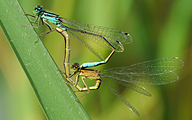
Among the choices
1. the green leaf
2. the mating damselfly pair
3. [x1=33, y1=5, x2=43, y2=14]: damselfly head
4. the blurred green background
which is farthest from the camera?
the blurred green background

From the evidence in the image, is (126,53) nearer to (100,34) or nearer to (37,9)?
(100,34)

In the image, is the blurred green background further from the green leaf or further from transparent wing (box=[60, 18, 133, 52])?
the green leaf

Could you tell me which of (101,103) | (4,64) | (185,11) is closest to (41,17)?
(4,64)

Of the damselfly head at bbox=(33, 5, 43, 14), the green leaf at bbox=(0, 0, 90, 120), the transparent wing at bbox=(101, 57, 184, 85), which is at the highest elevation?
the damselfly head at bbox=(33, 5, 43, 14)

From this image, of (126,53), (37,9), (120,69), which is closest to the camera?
(37,9)

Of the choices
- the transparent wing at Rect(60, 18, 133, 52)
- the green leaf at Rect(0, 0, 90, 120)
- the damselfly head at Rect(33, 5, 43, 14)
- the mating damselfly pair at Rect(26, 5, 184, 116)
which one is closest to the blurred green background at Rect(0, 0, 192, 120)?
the transparent wing at Rect(60, 18, 133, 52)

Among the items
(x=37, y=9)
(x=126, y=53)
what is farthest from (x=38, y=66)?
(x=126, y=53)
